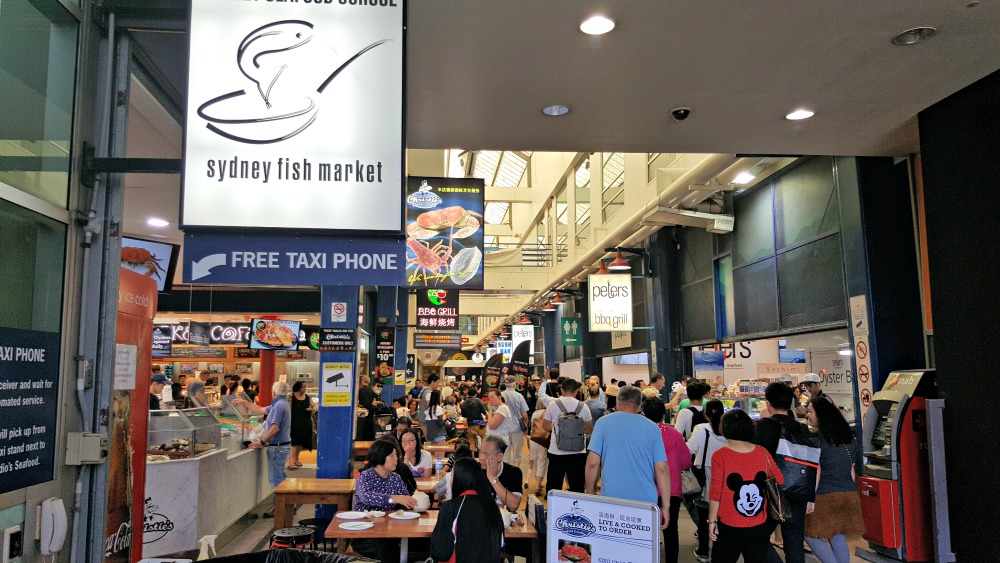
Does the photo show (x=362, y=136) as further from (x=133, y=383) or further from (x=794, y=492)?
(x=794, y=492)

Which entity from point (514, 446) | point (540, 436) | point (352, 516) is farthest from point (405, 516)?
point (514, 446)

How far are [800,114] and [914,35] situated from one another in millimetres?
1331

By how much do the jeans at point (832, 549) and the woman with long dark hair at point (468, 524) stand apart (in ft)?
9.37

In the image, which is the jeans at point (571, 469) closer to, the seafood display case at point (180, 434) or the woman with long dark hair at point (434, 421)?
the seafood display case at point (180, 434)

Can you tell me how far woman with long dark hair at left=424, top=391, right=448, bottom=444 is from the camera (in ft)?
39.1

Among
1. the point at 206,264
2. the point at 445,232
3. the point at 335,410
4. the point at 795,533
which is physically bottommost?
the point at 795,533

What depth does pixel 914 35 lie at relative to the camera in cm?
464

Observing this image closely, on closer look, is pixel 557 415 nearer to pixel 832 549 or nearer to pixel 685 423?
pixel 685 423

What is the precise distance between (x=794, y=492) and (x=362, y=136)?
14.2ft

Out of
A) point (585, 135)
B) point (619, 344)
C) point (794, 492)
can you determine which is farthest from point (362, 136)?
point (619, 344)

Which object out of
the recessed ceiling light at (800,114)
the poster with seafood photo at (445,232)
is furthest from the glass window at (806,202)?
the poster with seafood photo at (445,232)

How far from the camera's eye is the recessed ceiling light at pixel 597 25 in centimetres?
437

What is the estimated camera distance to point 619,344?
1925 centimetres

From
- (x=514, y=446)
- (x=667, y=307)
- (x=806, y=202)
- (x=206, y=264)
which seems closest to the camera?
(x=206, y=264)
